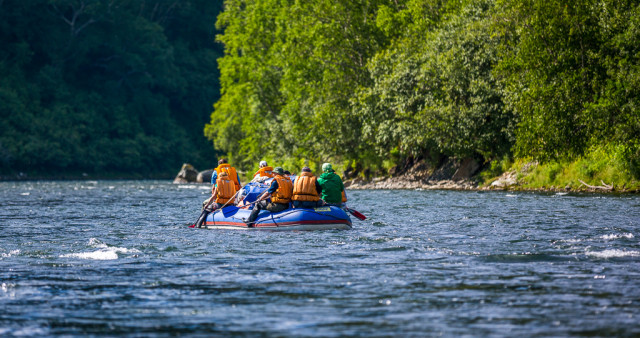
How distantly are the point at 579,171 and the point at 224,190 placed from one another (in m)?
18.5

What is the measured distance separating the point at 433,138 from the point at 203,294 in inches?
1140

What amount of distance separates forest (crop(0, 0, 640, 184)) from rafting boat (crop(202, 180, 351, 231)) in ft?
42.6

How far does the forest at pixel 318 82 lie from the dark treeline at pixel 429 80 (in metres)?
0.08

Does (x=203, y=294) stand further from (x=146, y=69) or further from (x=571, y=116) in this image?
(x=146, y=69)

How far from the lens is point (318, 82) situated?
49.8 m

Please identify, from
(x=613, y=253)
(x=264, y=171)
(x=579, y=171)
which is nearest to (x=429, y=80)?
(x=579, y=171)

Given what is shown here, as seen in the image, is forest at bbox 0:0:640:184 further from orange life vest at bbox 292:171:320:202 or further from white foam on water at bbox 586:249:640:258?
white foam on water at bbox 586:249:640:258

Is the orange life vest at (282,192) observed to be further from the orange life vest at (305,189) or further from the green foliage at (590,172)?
the green foliage at (590,172)

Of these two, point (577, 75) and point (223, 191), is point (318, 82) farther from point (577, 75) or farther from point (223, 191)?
point (223, 191)

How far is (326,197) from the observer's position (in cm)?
2142

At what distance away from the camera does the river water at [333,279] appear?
911 cm

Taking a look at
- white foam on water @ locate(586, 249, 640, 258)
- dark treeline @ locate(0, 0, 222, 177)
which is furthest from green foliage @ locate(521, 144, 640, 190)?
dark treeline @ locate(0, 0, 222, 177)

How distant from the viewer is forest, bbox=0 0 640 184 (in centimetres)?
3020

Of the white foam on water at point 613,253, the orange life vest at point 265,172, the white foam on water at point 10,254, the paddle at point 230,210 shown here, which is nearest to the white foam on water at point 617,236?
the white foam on water at point 613,253
